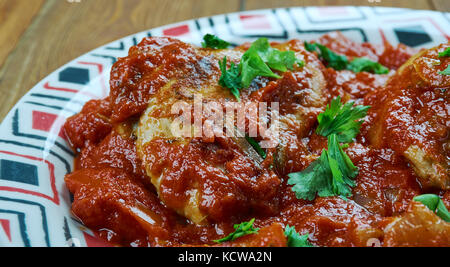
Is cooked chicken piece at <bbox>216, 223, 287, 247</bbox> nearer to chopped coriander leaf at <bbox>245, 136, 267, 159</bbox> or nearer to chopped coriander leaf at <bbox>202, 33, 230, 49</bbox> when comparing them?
chopped coriander leaf at <bbox>245, 136, 267, 159</bbox>

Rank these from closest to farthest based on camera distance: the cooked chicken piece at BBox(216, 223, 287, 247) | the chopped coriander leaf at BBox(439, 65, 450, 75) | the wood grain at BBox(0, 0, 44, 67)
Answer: the cooked chicken piece at BBox(216, 223, 287, 247)
the chopped coriander leaf at BBox(439, 65, 450, 75)
the wood grain at BBox(0, 0, 44, 67)

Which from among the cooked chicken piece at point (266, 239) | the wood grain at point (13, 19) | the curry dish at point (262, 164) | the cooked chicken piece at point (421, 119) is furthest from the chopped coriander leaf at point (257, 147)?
the wood grain at point (13, 19)

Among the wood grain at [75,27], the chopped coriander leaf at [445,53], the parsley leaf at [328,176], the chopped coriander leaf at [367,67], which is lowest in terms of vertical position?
the parsley leaf at [328,176]

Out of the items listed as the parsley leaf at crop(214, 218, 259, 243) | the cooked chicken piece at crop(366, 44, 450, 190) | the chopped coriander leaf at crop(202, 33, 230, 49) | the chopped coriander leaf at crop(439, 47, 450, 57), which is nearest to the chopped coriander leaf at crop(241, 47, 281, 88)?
the chopped coriander leaf at crop(202, 33, 230, 49)

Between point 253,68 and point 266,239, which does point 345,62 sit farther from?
point 266,239

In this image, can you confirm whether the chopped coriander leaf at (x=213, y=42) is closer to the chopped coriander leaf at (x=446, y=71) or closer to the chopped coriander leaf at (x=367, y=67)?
the chopped coriander leaf at (x=367, y=67)
